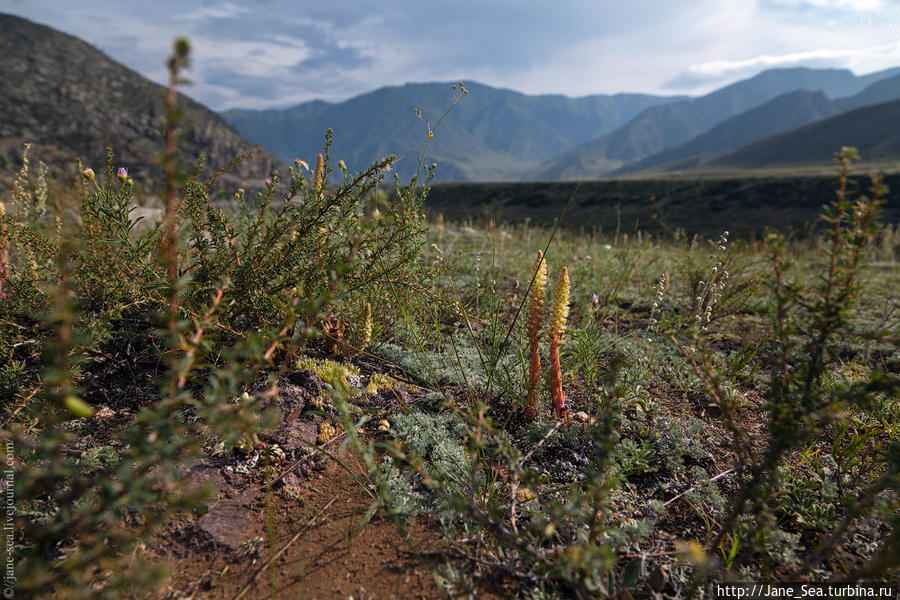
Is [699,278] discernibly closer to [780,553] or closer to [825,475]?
[825,475]

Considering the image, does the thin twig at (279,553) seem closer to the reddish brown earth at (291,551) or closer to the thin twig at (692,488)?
the reddish brown earth at (291,551)

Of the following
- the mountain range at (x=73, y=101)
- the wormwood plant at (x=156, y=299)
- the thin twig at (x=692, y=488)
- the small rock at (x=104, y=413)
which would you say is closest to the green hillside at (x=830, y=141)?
the mountain range at (x=73, y=101)

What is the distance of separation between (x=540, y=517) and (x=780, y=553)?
99cm

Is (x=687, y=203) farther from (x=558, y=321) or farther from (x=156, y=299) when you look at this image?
(x=156, y=299)

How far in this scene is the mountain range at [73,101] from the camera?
47.8 meters

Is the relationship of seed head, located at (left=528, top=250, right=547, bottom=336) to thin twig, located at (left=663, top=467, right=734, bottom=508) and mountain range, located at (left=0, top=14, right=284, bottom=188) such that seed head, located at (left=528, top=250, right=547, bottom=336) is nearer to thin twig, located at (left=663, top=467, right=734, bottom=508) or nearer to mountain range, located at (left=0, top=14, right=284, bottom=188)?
thin twig, located at (left=663, top=467, right=734, bottom=508)

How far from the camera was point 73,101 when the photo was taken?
188ft

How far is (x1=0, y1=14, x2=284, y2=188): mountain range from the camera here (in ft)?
157

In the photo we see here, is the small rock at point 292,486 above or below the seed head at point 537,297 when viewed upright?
below

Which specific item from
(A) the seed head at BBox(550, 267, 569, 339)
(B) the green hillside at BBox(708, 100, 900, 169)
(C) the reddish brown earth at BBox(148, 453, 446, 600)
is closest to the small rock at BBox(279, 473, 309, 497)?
(C) the reddish brown earth at BBox(148, 453, 446, 600)

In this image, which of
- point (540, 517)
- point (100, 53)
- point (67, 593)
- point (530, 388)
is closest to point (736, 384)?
point (530, 388)

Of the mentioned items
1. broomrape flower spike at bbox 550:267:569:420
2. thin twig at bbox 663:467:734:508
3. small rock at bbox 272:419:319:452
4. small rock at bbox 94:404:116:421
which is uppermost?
broomrape flower spike at bbox 550:267:569:420

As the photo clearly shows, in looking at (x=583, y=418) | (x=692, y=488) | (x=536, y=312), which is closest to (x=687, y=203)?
(x=583, y=418)

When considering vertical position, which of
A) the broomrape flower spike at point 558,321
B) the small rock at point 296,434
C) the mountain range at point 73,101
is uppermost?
the mountain range at point 73,101
